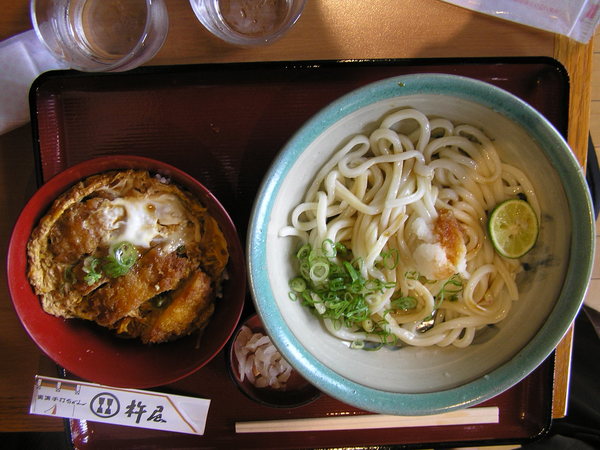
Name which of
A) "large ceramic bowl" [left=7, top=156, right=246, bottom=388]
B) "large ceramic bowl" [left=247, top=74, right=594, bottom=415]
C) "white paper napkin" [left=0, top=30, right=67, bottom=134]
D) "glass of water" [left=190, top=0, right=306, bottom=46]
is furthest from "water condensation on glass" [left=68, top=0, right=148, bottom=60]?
"large ceramic bowl" [left=247, top=74, right=594, bottom=415]

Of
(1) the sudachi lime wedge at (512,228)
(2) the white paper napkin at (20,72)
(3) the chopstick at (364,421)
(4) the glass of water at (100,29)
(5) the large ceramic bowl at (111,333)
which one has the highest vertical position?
(4) the glass of water at (100,29)

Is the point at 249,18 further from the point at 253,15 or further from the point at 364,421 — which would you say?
the point at 364,421

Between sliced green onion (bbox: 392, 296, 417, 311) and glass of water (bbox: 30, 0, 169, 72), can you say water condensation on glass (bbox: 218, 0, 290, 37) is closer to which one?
glass of water (bbox: 30, 0, 169, 72)

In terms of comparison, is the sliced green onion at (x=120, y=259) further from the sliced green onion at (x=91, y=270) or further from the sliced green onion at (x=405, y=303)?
the sliced green onion at (x=405, y=303)

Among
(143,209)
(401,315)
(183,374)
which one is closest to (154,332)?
(183,374)

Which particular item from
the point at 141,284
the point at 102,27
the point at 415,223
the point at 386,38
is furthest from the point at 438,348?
the point at 102,27

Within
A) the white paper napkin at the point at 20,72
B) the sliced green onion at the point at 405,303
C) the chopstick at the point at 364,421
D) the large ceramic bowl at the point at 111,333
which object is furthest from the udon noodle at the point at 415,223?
the white paper napkin at the point at 20,72
